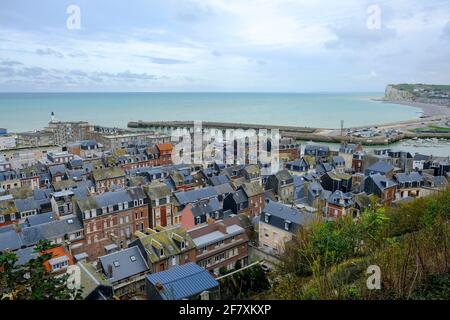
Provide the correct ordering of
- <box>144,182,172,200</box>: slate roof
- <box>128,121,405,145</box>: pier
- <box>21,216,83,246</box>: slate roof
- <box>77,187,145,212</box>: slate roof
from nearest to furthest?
1. <box>21,216,83,246</box>: slate roof
2. <box>77,187,145,212</box>: slate roof
3. <box>144,182,172,200</box>: slate roof
4. <box>128,121,405,145</box>: pier

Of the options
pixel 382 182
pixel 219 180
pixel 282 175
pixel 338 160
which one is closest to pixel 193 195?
pixel 219 180

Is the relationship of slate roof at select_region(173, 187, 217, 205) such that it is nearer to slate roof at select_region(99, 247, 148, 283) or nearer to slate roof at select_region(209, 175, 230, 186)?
slate roof at select_region(209, 175, 230, 186)

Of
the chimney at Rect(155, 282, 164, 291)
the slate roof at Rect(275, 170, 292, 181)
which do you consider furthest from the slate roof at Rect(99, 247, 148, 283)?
the slate roof at Rect(275, 170, 292, 181)

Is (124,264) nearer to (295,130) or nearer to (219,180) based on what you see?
(219,180)

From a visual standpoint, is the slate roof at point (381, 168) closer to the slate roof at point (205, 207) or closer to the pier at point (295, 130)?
the slate roof at point (205, 207)

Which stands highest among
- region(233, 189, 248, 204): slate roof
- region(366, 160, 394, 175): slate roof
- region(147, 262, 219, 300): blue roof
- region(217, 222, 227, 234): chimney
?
region(366, 160, 394, 175): slate roof

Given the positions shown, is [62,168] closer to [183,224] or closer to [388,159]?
[183,224]

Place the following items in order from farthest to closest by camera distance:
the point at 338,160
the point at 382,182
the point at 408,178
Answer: the point at 338,160 < the point at 408,178 < the point at 382,182
